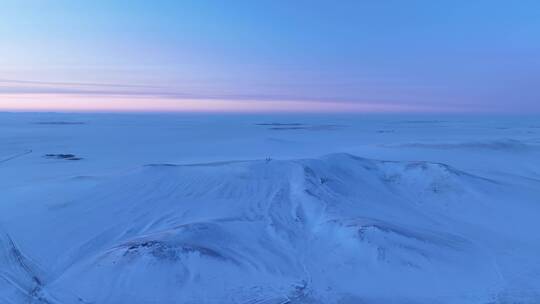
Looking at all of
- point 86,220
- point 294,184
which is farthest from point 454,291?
point 86,220

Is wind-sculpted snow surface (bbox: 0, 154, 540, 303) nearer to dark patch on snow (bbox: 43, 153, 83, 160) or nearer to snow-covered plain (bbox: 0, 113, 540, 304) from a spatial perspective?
snow-covered plain (bbox: 0, 113, 540, 304)

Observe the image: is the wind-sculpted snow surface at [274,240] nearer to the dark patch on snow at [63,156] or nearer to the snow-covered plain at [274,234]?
the snow-covered plain at [274,234]

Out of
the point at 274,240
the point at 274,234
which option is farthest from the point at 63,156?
the point at 274,240

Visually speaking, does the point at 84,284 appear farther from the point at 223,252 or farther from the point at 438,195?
the point at 438,195

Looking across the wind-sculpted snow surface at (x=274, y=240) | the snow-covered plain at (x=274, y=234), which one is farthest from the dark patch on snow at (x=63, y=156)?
the wind-sculpted snow surface at (x=274, y=240)

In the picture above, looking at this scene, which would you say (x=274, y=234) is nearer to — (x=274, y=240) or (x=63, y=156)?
(x=274, y=240)
